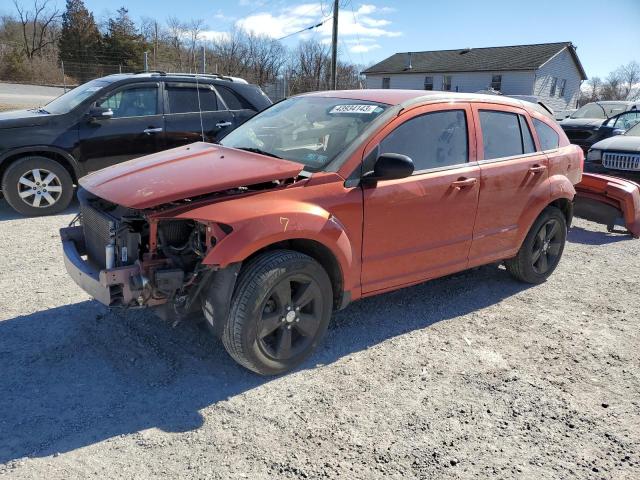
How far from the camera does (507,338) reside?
13.5 ft

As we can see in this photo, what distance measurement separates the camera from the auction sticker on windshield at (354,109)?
3878 millimetres

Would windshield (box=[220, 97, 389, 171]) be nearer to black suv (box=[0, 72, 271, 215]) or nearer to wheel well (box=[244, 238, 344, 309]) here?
wheel well (box=[244, 238, 344, 309])

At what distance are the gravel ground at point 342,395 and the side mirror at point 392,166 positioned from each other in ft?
4.30

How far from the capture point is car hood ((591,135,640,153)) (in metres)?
9.96

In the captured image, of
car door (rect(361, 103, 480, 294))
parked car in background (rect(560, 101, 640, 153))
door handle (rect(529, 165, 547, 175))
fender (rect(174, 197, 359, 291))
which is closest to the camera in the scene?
fender (rect(174, 197, 359, 291))

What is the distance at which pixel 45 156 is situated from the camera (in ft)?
22.7

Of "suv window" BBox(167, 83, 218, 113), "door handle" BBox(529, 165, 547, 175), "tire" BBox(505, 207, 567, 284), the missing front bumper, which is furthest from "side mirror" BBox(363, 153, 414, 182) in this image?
"suv window" BBox(167, 83, 218, 113)

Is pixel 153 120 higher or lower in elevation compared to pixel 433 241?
higher

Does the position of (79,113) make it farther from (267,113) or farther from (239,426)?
(239,426)

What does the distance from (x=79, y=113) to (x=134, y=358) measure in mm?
4814

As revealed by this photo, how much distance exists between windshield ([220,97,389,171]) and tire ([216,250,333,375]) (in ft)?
2.51

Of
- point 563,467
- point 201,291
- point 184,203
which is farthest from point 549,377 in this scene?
point 184,203

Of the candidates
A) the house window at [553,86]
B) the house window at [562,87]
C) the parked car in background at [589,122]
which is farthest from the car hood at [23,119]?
the house window at [562,87]

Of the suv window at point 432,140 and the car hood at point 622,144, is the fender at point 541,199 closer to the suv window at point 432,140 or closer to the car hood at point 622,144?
the suv window at point 432,140
